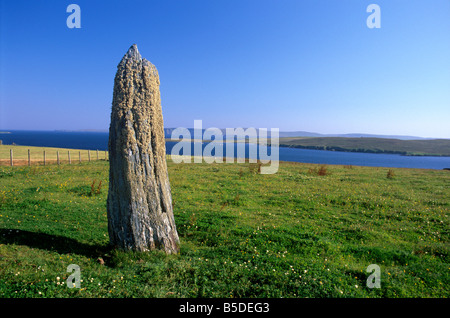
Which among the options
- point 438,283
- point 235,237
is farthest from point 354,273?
point 235,237

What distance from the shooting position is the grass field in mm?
5414

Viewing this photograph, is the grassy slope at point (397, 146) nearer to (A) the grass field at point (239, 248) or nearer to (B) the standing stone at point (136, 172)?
(A) the grass field at point (239, 248)

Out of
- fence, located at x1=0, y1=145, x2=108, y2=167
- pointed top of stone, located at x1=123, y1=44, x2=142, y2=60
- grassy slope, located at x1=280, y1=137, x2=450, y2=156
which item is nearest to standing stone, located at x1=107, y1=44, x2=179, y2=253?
pointed top of stone, located at x1=123, y1=44, x2=142, y2=60

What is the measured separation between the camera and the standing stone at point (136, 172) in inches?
280

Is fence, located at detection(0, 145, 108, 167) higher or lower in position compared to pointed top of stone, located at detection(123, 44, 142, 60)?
lower

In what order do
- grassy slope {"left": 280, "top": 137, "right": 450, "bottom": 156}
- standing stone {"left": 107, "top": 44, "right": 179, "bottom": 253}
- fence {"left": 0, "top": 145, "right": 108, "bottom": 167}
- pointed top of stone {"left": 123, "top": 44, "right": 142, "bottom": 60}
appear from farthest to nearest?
grassy slope {"left": 280, "top": 137, "right": 450, "bottom": 156} → fence {"left": 0, "top": 145, "right": 108, "bottom": 167} → pointed top of stone {"left": 123, "top": 44, "right": 142, "bottom": 60} → standing stone {"left": 107, "top": 44, "right": 179, "bottom": 253}

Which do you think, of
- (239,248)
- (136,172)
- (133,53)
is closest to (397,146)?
(239,248)

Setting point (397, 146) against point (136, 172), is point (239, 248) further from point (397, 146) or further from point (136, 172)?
point (397, 146)

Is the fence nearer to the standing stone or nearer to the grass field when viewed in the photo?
the grass field

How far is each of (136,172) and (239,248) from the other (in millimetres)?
3794

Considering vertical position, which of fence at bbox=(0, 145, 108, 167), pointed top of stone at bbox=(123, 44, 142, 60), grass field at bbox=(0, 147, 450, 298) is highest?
pointed top of stone at bbox=(123, 44, 142, 60)

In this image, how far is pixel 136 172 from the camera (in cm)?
714

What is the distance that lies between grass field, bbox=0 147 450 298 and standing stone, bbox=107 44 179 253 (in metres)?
0.52

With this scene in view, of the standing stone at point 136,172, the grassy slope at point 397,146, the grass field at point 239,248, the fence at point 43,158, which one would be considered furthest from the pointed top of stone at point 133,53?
the grassy slope at point 397,146
